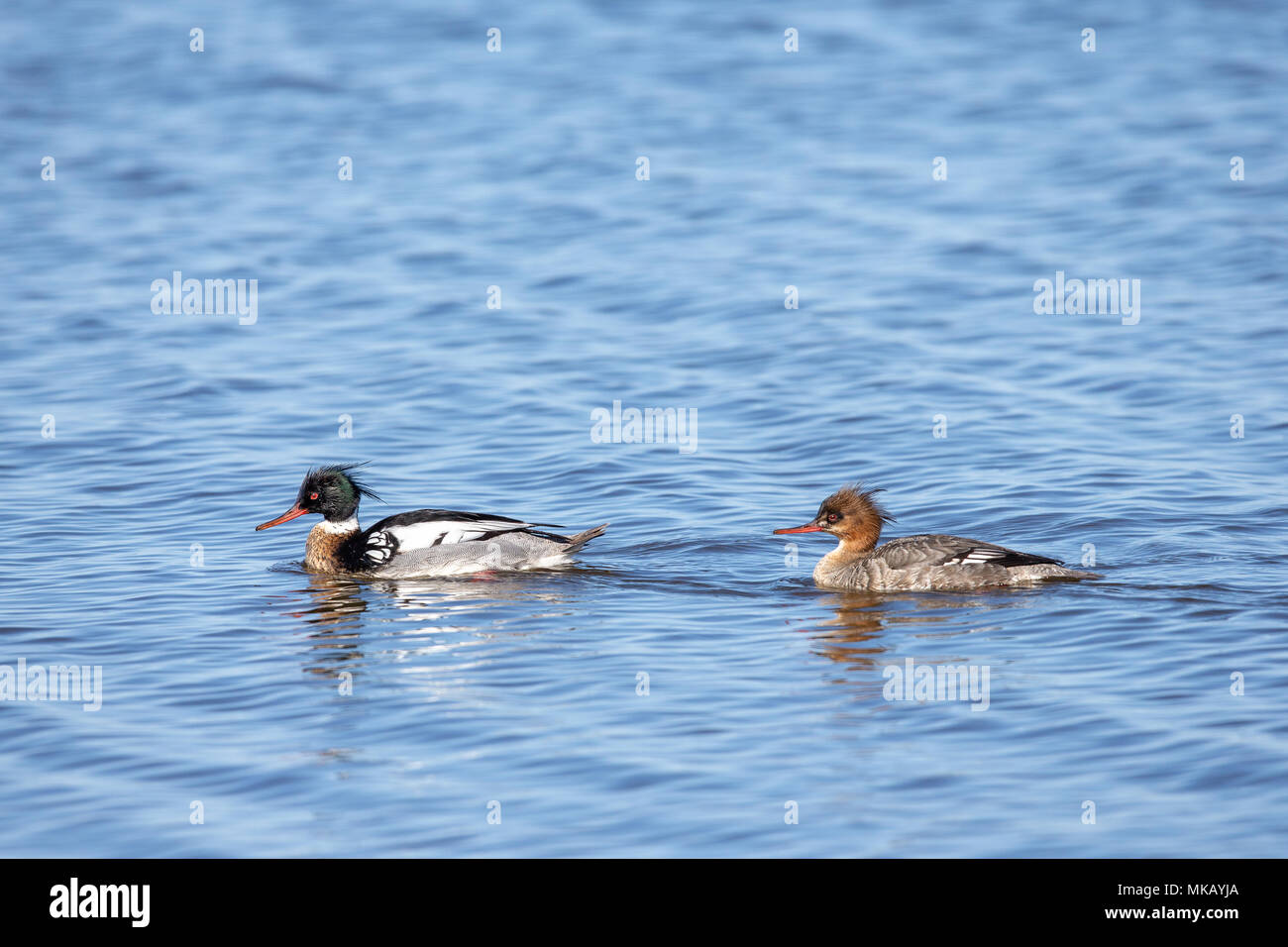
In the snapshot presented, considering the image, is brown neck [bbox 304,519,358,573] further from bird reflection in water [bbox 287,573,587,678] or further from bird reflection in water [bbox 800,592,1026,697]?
bird reflection in water [bbox 800,592,1026,697]

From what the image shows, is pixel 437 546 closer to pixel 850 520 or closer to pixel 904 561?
pixel 850 520

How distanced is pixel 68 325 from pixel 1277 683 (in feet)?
52.5

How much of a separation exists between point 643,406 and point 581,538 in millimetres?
4327

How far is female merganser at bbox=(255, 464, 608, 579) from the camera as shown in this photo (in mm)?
12414

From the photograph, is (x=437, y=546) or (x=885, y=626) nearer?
(x=885, y=626)

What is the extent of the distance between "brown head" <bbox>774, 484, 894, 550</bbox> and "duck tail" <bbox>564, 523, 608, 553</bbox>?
1.63 m

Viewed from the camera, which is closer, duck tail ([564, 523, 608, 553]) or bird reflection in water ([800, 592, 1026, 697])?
bird reflection in water ([800, 592, 1026, 697])

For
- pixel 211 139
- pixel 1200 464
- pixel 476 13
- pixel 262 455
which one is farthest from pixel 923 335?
pixel 476 13

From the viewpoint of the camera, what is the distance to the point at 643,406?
54.2ft

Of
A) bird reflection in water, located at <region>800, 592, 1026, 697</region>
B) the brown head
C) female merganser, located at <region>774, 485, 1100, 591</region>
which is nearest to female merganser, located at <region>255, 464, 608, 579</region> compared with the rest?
the brown head

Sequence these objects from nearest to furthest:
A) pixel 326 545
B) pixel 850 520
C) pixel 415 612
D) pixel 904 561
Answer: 1. pixel 415 612
2. pixel 904 561
3. pixel 850 520
4. pixel 326 545

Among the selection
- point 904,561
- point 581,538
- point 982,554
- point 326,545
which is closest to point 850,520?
point 904,561

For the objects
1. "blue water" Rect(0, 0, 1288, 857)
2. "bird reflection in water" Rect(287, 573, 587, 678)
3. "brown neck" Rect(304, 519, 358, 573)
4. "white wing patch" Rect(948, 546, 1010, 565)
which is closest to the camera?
"blue water" Rect(0, 0, 1288, 857)

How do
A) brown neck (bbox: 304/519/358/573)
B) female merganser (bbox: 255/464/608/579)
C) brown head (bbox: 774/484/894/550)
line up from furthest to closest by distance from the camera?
brown neck (bbox: 304/519/358/573) < female merganser (bbox: 255/464/608/579) < brown head (bbox: 774/484/894/550)
